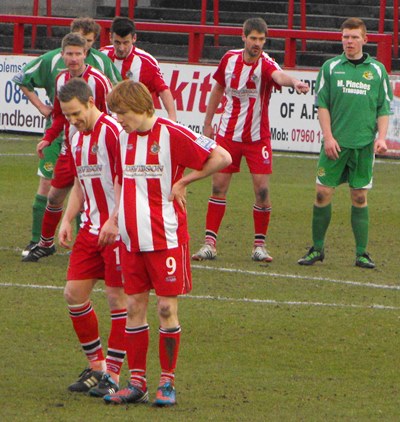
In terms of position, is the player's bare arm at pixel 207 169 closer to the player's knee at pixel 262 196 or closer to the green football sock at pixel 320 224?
the green football sock at pixel 320 224

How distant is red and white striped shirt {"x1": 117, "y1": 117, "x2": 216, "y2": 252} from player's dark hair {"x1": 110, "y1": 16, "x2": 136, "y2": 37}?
14.1ft

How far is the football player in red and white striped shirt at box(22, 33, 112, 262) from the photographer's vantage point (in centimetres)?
984

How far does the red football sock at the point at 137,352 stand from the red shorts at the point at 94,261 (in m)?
0.34

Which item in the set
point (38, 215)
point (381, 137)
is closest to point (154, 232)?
point (381, 137)

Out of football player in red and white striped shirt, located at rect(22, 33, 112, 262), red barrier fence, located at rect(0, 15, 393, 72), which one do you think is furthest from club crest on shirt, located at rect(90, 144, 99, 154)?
red barrier fence, located at rect(0, 15, 393, 72)

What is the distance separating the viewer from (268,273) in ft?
34.4

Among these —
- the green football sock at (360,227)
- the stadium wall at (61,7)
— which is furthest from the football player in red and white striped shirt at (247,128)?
the stadium wall at (61,7)

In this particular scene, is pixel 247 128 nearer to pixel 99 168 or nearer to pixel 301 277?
pixel 301 277

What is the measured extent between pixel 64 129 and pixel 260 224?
203 cm

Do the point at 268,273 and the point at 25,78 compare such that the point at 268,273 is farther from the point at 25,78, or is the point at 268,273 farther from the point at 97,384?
the point at 97,384

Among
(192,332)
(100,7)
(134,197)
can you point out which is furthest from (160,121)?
(100,7)

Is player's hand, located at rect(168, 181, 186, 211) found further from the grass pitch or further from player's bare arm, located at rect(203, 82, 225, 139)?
player's bare arm, located at rect(203, 82, 225, 139)

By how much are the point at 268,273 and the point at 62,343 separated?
9.25ft

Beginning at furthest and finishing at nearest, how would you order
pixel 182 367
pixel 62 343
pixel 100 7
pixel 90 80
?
1. pixel 100 7
2. pixel 90 80
3. pixel 62 343
4. pixel 182 367
